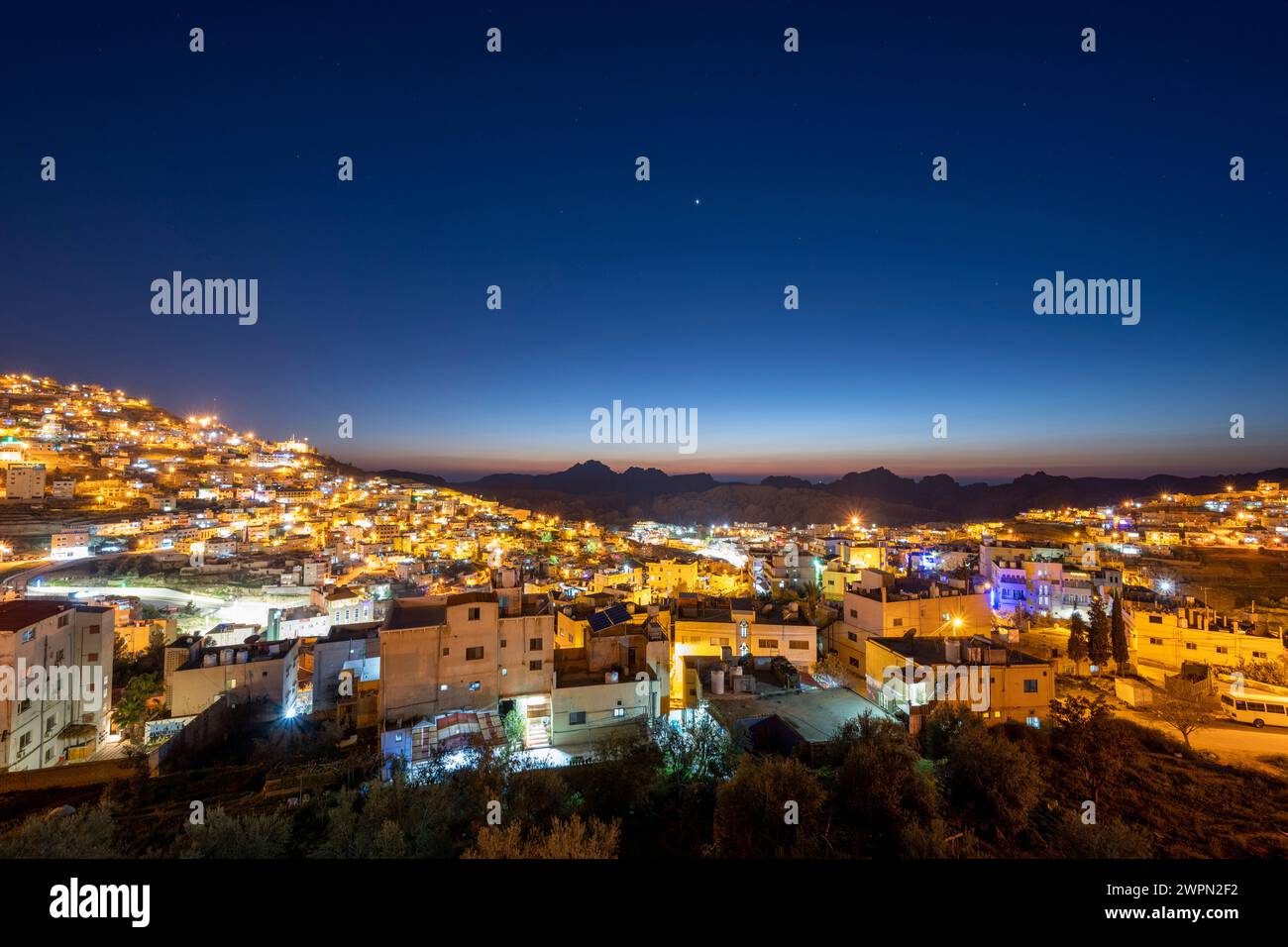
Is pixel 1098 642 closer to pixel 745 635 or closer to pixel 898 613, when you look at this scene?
pixel 898 613

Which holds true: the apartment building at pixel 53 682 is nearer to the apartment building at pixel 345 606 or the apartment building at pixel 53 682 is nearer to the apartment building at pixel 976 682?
the apartment building at pixel 345 606

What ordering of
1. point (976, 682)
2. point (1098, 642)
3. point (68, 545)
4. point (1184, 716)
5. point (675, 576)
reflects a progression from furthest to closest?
1. point (68, 545)
2. point (675, 576)
3. point (1098, 642)
4. point (1184, 716)
5. point (976, 682)

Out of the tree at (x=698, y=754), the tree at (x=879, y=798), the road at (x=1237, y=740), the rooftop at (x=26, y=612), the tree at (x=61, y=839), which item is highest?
the rooftop at (x=26, y=612)

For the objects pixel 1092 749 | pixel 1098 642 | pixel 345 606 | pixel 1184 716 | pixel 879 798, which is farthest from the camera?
pixel 345 606

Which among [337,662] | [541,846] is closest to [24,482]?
[337,662]

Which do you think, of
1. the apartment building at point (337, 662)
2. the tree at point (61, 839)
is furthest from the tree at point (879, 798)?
the apartment building at point (337, 662)

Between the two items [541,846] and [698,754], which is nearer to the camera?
[541,846]

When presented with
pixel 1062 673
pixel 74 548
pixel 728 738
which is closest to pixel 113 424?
pixel 74 548

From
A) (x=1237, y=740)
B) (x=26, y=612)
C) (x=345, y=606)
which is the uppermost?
(x=26, y=612)
